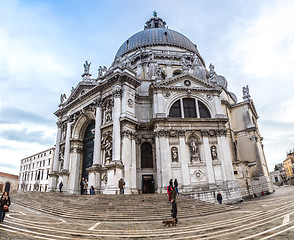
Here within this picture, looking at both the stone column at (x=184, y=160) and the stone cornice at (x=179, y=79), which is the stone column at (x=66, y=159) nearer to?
the stone cornice at (x=179, y=79)

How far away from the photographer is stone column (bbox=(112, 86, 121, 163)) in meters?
19.8

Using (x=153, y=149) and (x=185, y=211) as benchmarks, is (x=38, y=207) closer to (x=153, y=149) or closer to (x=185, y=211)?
(x=185, y=211)

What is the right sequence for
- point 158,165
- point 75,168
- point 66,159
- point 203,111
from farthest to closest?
point 66,159 < point 75,168 < point 203,111 < point 158,165

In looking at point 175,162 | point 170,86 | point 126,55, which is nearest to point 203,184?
point 175,162

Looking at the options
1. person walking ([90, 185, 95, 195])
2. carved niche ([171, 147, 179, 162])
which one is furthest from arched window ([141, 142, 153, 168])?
person walking ([90, 185, 95, 195])

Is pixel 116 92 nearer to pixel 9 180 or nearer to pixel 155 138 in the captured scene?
pixel 155 138

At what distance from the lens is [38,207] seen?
50.0 ft

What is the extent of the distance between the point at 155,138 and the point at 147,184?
4.99 meters

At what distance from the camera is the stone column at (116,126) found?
65.0 ft

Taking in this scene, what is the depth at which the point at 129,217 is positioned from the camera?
1110cm

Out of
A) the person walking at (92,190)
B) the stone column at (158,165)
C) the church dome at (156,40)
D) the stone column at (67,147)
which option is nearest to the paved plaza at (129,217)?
the person walking at (92,190)

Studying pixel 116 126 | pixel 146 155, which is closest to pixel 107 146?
pixel 116 126

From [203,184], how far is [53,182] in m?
19.1

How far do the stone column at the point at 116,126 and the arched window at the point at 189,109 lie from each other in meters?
6.03
